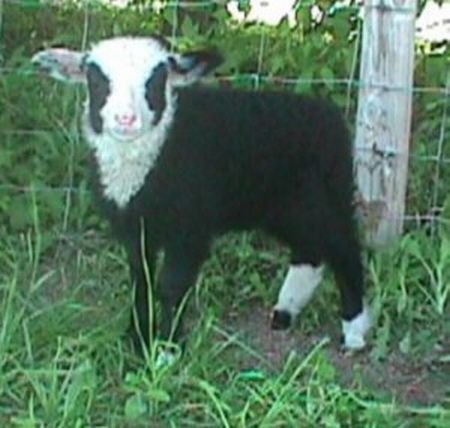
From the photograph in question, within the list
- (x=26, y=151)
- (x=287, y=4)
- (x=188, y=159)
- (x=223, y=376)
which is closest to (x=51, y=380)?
(x=223, y=376)

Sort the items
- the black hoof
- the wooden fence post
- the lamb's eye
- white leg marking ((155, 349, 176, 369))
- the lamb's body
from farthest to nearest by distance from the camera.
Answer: the wooden fence post
the black hoof
the lamb's body
the lamb's eye
white leg marking ((155, 349, 176, 369))

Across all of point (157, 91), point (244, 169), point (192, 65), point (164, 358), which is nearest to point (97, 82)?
point (157, 91)

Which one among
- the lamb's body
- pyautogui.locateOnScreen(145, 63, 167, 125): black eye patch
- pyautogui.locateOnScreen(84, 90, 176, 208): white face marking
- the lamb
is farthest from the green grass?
pyautogui.locateOnScreen(145, 63, 167, 125): black eye patch

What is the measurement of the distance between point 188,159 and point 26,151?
5.58 ft

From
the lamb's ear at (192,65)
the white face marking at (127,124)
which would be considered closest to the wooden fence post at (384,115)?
the lamb's ear at (192,65)

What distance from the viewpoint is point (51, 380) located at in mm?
4922

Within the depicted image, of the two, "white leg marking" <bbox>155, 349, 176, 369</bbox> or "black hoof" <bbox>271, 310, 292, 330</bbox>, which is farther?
"black hoof" <bbox>271, 310, 292, 330</bbox>

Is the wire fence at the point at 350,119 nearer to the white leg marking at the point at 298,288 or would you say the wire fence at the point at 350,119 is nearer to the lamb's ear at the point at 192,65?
the white leg marking at the point at 298,288

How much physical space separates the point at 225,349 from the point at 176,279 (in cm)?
31

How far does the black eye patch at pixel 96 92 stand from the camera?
519cm

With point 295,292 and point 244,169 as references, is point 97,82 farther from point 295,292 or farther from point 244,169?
point 295,292

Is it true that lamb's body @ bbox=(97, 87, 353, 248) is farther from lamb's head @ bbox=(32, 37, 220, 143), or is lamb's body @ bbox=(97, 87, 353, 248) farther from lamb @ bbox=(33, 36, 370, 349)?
lamb's head @ bbox=(32, 37, 220, 143)

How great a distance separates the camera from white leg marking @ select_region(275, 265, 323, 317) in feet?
19.2

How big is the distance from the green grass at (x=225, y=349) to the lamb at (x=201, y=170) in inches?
5.5
